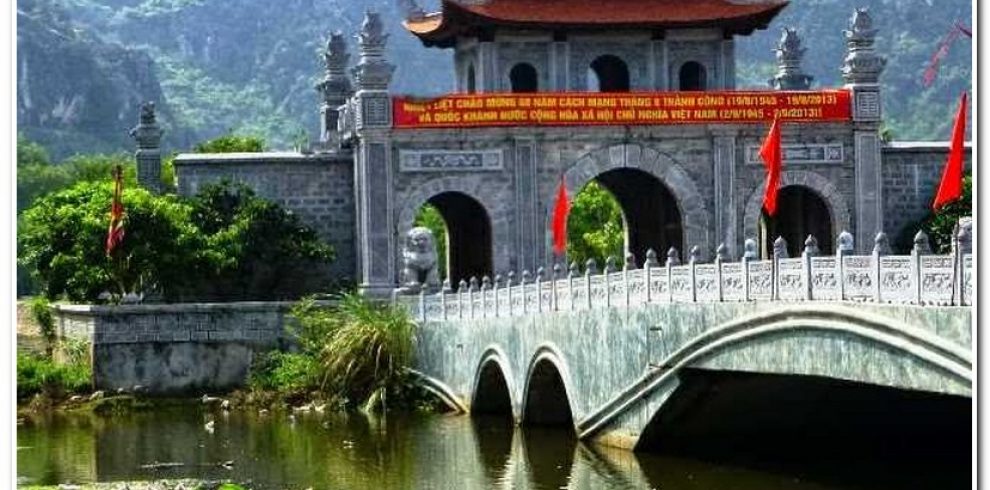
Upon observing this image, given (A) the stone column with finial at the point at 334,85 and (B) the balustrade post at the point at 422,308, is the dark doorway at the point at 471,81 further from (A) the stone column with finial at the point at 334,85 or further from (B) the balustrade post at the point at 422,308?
(B) the balustrade post at the point at 422,308

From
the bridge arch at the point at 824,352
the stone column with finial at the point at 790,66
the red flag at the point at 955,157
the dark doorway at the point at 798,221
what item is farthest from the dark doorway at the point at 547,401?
the stone column with finial at the point at 790,66

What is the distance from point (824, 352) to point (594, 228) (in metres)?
42.5

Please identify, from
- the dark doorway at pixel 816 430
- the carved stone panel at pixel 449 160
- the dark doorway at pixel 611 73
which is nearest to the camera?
the dark doorway at pixel 816 430

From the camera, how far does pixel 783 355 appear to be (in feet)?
72.1

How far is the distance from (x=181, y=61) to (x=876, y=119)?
9238 cm

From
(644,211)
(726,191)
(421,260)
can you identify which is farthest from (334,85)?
(421,260)

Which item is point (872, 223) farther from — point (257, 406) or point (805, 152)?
point (257, 406)

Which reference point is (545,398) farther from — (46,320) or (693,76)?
(693,76)

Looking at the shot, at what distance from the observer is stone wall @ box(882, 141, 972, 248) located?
46.1m

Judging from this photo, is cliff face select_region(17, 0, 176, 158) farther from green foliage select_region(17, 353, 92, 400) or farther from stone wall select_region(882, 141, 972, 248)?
stone wall select_region(882, 141, 972, 248)

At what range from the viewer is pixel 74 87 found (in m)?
113

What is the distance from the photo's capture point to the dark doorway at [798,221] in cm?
4631

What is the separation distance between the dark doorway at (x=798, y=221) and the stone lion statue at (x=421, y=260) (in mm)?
9314

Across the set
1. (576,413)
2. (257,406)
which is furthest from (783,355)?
(257,406)
